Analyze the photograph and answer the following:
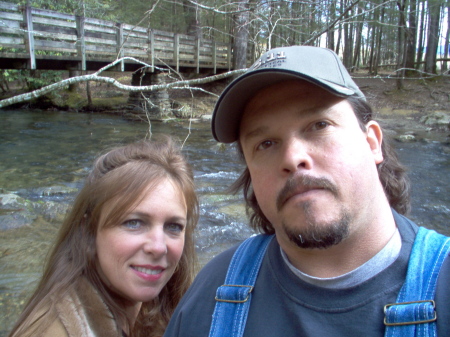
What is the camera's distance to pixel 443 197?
6.97 meters

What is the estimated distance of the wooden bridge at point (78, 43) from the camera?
10719 mm

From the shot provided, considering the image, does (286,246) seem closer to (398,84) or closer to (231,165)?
(231,165)

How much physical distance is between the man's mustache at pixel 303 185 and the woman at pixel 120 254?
102 centimetres

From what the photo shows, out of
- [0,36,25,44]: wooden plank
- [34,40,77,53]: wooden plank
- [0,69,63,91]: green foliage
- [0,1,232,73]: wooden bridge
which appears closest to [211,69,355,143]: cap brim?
[0,1,232,73]: wooden bridge

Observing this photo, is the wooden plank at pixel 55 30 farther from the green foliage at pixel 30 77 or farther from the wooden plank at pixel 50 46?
the green foliage at pixel 30 77

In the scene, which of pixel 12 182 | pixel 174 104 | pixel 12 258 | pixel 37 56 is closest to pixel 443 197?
pixel 12 258

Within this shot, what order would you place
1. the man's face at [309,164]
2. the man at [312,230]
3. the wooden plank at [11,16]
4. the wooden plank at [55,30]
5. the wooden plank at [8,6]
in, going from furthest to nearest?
the wooden plank at [55,30], the wooden plank at [11,16], the wooden plank at [8,6], the man's face at [309,164], the man at [312,230]

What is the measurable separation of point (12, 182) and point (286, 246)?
25.0 ft

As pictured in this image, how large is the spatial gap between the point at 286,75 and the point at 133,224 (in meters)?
1.26

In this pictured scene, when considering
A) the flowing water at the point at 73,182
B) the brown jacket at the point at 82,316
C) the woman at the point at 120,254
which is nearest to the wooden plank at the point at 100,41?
the flowing water at the point at 73,182

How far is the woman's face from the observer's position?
207 cm

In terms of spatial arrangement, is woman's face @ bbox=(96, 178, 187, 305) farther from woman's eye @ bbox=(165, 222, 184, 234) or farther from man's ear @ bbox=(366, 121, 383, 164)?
man's ear @ bbox=(366, 121, 383, 164)

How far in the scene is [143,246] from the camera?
2078 mm

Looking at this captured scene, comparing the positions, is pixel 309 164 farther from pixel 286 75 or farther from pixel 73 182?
pixel 73 182
